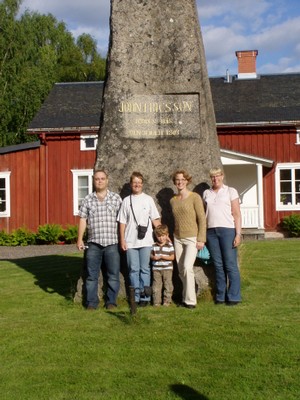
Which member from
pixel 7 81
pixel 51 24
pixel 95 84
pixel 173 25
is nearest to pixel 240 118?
pixel 95 84

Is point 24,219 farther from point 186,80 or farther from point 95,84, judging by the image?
point 186,80

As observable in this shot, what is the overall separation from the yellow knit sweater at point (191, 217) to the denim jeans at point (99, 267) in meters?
0.79

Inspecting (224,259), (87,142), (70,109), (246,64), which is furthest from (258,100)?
(224,259)

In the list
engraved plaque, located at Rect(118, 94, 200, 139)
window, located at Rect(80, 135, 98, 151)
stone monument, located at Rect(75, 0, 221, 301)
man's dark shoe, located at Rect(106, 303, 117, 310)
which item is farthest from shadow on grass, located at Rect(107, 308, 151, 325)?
window, located at Rect(80, 135, 98, 151)

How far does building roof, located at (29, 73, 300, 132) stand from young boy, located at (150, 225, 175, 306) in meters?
17.2

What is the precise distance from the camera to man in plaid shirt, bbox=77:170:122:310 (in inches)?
297

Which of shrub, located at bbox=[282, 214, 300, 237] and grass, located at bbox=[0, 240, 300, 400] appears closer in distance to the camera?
grass, located at bbox=[0, 240, 300, 400]

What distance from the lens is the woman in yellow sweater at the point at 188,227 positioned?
739cm

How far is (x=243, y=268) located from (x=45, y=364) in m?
5.15

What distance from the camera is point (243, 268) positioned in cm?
1021

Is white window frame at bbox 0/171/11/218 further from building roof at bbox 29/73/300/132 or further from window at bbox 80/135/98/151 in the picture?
window at bbox 80/135/98/151

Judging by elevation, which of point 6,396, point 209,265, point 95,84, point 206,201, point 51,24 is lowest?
point 6,396

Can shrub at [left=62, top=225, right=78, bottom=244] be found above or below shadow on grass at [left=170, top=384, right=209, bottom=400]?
above

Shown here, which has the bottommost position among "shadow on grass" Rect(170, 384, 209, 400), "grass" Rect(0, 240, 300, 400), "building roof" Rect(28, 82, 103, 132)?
"shadow on grass" Rect(170, 384, 209, 400)
